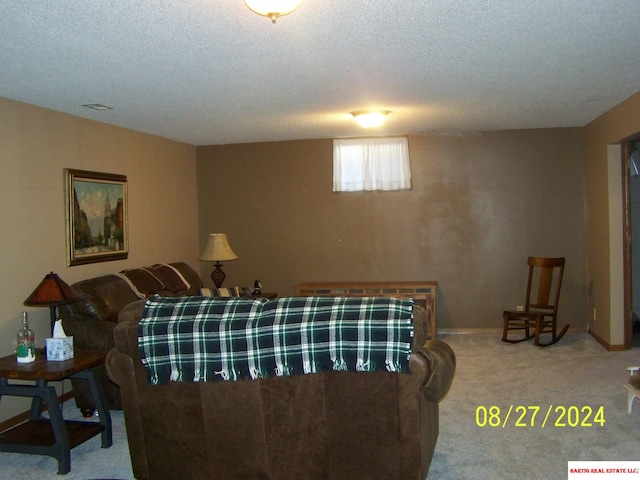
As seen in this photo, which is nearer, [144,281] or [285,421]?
[285,421]

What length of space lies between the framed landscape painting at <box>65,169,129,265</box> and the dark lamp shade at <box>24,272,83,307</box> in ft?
3.36

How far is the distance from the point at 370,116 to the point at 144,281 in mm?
2479

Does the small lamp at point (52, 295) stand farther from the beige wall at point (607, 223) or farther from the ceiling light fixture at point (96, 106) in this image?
the beige wall at point (607, 223)

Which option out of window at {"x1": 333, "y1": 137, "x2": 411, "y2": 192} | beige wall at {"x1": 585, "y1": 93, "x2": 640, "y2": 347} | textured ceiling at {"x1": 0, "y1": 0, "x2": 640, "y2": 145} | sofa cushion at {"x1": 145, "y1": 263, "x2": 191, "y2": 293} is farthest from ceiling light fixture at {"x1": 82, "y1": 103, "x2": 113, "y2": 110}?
beige wall at {"x1": 585, "y1": 93, "x2": 640, "y2": 347}

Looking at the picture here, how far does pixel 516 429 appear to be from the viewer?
3957 mm

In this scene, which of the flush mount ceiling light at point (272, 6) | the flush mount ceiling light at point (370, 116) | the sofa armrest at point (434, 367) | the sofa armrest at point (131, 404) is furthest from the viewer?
the flush mount ceiling light at point (370, 116)

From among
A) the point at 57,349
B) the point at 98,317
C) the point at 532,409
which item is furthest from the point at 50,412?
the point at 532,409

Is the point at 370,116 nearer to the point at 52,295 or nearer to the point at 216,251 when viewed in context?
the point at 216,251

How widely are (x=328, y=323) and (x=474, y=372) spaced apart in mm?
2952

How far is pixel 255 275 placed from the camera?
24.6 ft

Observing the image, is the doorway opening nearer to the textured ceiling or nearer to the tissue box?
the textured ceiling

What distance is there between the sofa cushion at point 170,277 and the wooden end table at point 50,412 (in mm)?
1802

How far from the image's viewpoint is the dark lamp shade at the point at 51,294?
395 centimetres

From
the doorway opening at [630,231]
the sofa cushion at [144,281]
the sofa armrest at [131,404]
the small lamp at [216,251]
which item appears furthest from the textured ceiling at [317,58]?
the sofa armrest at [131,404]
